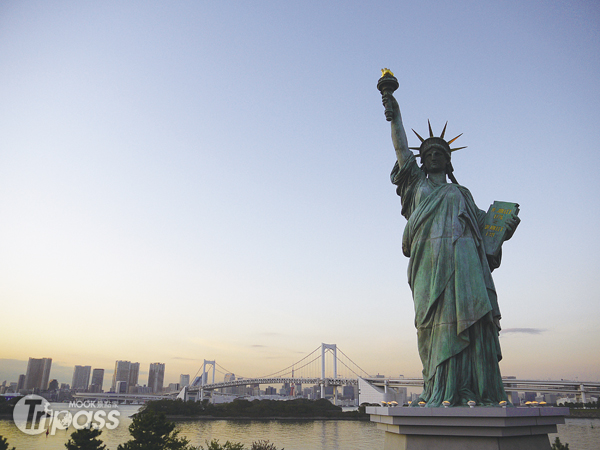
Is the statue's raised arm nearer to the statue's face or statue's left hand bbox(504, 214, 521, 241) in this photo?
the statue's face

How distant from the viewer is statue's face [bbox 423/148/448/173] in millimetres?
7875

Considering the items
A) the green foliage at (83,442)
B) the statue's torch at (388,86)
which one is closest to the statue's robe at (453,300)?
the statue's torch at (388,86)

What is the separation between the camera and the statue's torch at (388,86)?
8.10 m

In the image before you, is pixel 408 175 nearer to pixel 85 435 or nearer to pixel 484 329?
pixel 484 329

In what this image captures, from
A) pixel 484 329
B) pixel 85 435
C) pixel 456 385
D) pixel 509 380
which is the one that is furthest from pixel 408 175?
pixel 509 380

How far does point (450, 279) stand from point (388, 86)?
12.8 ft

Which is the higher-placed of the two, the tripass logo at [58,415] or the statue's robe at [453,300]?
the statue's robe at [453,300]

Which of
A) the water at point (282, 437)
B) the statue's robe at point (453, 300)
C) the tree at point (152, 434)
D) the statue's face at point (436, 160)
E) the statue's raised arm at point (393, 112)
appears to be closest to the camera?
the statue's robe at point (453, 300)

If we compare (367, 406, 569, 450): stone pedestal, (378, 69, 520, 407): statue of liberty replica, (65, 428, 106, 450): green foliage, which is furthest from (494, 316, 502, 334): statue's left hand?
(65, 428, 106, 450): green foliage

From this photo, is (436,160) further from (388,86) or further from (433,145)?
(388,86)

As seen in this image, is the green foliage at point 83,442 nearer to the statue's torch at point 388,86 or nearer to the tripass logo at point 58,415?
the tripass logo at point 58,415

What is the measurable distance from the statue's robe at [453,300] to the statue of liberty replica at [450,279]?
1 centimetres

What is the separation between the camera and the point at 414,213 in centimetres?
738

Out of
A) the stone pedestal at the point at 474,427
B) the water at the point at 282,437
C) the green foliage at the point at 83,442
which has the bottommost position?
the water at the point at 282,437
